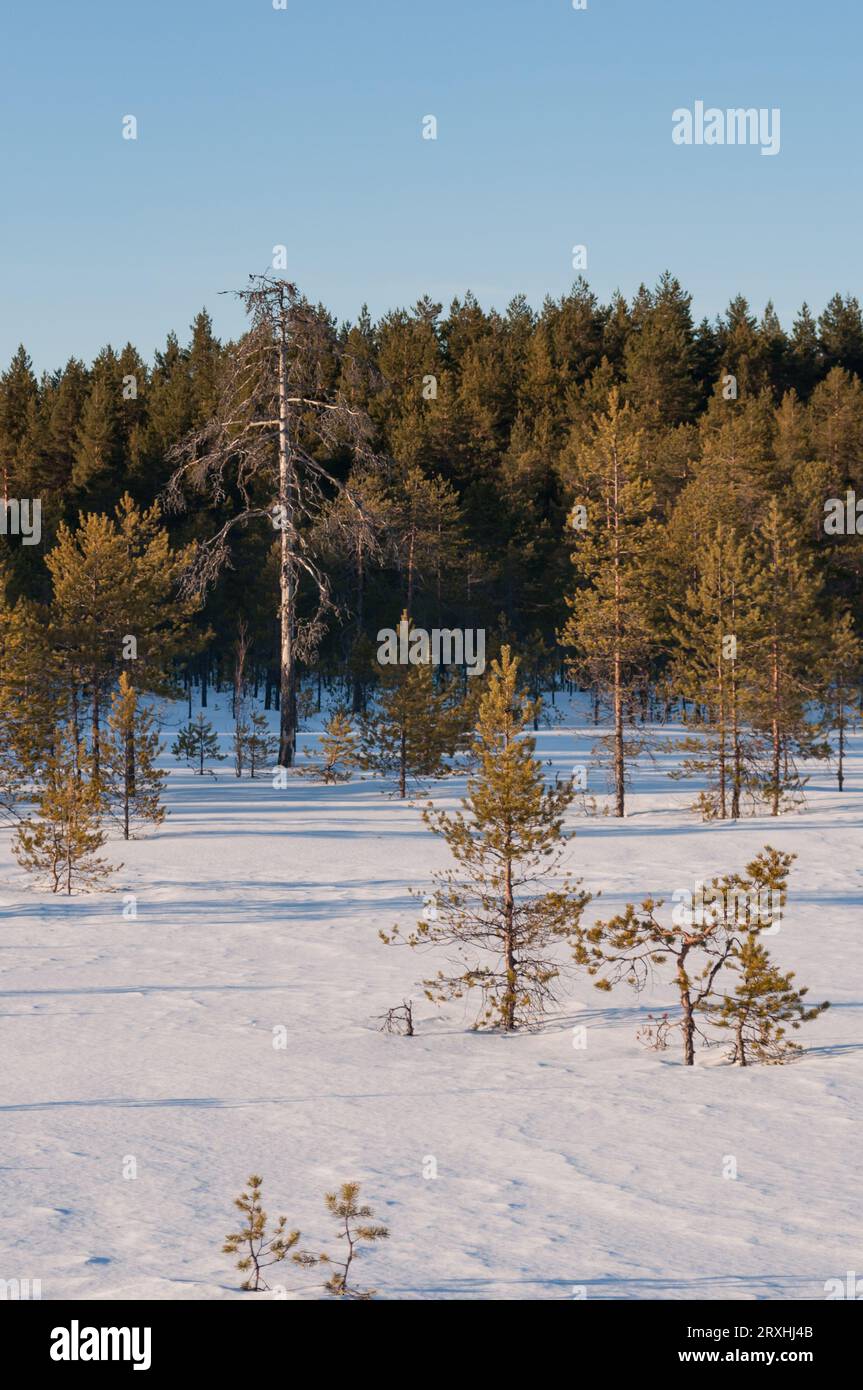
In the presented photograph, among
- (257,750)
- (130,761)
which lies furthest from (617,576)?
(257,750)

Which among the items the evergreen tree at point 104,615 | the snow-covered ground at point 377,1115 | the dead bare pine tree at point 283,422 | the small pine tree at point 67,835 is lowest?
the snow-covered ground at point 377,1115

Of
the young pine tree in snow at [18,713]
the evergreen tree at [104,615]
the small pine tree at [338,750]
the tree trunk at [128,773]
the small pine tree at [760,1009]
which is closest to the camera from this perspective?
the small pine tree at [760,1009]

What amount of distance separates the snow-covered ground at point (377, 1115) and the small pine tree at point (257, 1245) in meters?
0.12

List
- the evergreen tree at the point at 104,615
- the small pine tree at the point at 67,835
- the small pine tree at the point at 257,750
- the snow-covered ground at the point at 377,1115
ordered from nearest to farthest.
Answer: the snow-covered ground at the point at 377,1115, the small pine tree at the point at 67,835, the evergreen tree at the point at 104,615, the small pine tree at the point at 257,750

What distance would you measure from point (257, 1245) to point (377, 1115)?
8.65 ft

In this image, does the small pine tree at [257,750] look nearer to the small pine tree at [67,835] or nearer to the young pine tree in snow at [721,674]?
the young pine tree in snow at [721,674]

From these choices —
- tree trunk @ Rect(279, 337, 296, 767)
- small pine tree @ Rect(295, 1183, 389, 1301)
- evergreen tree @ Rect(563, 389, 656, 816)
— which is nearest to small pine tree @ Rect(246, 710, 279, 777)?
tree trunk @ Rect(279, 337, 296, 767)

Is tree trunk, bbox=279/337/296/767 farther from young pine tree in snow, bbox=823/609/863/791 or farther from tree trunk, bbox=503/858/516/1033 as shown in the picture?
tree trunk, bbox=503/858/516/1033

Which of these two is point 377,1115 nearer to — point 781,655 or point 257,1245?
point 257,1245

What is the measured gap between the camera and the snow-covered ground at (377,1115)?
6324 millimetres

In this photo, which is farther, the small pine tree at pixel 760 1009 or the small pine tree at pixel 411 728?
the small pine tree at pixel 411 728

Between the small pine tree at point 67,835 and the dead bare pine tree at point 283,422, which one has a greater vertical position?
the dead bare pine tree at point 283,422

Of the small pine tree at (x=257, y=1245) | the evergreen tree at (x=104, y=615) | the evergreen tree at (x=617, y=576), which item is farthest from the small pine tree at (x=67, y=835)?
the evergreen tree at (x=617, y=576)
